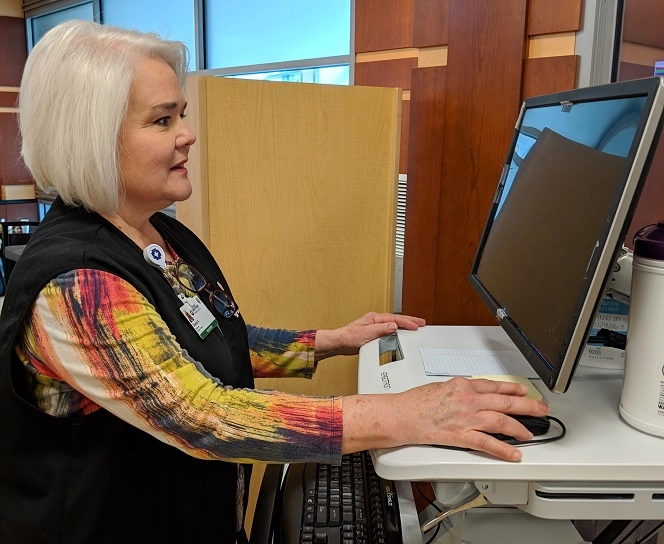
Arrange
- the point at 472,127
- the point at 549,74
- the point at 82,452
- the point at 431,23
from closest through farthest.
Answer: the point at 82,452, the point at 549,74, the point at 472,127, the point at 431,23

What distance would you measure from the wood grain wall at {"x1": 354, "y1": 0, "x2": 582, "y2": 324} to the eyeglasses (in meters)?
0.84

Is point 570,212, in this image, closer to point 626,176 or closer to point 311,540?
point 626,176

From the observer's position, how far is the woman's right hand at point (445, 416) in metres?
0.78

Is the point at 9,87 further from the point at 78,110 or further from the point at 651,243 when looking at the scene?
the point at 651,243

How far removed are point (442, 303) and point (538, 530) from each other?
97 centimetres

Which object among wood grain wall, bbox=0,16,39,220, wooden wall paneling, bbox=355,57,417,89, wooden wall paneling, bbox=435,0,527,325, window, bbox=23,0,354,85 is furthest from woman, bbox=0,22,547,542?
wood grain wall, bbox=0,16,39,220

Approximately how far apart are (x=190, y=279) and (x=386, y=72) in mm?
2048

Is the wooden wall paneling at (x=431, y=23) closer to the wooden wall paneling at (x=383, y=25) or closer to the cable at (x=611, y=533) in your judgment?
the wooden wall paneling at (x=383, y=25)

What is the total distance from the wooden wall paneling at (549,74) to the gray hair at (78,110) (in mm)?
1017

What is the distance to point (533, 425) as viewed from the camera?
2.63 ft

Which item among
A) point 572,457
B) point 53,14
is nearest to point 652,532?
point 572,457

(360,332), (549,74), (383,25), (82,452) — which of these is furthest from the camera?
(383,25)

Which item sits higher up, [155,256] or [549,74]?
[549,74]

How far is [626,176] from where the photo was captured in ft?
2.24
